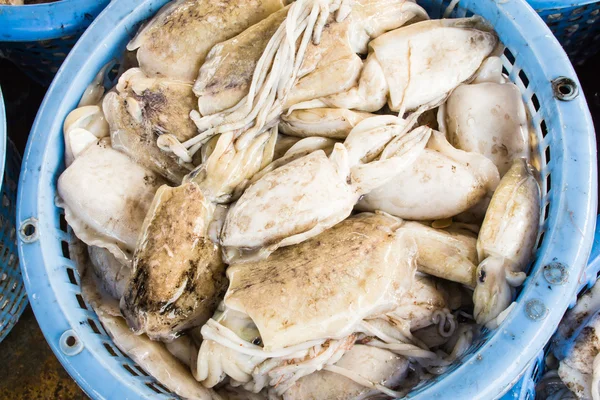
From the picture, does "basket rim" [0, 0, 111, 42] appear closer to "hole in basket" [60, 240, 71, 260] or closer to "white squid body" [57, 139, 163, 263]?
"white squid body" [57, 139, 163, 263]

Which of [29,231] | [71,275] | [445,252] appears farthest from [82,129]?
[445,252]

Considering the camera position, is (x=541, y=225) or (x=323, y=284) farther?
(x=541, y=225)

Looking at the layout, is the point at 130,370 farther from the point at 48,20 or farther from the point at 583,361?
the point at 583,361

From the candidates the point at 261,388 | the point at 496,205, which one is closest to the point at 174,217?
the point at 261,388

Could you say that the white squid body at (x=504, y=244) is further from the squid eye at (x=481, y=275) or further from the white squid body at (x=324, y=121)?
the white squid body at (x=324, y=121)

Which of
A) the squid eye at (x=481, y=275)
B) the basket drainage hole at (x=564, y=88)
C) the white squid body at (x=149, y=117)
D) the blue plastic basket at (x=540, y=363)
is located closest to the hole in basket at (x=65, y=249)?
the white squid body at (x=149, y=117)

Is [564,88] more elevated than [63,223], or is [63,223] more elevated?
[564,88]

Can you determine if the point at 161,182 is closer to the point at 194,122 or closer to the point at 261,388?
the point at 194,122
